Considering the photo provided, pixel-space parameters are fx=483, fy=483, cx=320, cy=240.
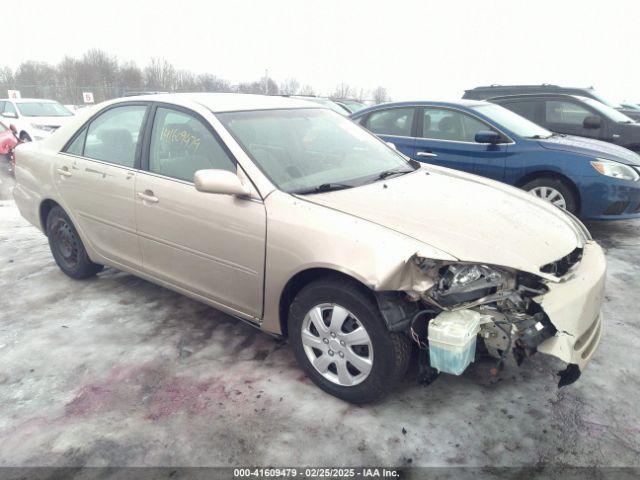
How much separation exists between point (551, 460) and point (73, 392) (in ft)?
8.49

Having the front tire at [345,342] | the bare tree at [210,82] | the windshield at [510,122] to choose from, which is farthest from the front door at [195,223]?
the bare tree at [210,82]

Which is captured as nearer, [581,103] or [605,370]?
[605,370]

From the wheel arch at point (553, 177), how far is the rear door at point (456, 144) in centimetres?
24

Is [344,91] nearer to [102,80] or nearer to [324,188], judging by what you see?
[102,80]

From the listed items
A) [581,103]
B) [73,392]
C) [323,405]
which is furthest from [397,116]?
[73,392]

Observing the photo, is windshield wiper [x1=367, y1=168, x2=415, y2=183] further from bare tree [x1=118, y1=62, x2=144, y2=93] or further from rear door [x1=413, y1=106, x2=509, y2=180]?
bare tree [x1=118, y1=62, x2=144, y2=93]

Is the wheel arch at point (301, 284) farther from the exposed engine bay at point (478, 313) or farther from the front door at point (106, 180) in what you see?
the front door at point (106, 180)

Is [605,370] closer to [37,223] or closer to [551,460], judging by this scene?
[551,460]

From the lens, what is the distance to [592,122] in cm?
756

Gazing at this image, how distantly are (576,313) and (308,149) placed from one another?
186 centimetres

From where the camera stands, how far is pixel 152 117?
3479 millimetres

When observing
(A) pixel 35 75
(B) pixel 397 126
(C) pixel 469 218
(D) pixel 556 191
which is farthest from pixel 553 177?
(A) pixel 35 75

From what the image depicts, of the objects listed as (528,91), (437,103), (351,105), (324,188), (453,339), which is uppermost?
(528,91)

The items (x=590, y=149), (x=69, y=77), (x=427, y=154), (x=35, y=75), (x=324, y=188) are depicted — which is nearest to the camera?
(x=324, y=188)
